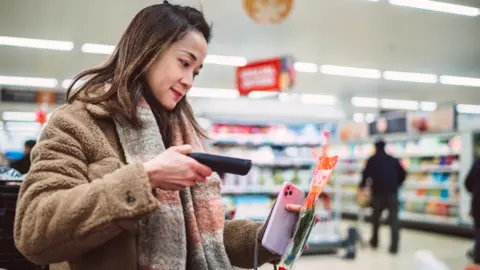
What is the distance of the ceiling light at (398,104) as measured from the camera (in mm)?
19188

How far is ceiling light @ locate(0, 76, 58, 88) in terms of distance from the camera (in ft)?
48.2

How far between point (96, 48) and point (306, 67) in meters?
5.97

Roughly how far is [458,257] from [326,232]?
2.04 m

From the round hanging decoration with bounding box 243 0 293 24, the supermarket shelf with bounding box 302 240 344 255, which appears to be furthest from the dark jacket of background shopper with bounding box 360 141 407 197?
the round hanging decoration with bounding box 243 0 293 24

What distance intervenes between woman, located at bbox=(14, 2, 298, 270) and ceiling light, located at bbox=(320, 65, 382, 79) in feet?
40.0

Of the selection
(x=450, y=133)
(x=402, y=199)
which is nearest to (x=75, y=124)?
(x=450, y=133)

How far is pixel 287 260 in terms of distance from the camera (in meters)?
1.19

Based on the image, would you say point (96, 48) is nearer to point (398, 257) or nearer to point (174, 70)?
point (398, 257)

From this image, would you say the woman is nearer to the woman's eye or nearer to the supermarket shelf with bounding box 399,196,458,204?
the woman's eye

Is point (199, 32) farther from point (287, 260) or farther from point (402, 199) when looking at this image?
point (402, 199)

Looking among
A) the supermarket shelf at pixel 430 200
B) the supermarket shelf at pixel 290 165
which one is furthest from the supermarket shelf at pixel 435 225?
the supermarket shelf at pixel 290 165

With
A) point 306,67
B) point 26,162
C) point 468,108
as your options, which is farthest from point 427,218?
point 468,108

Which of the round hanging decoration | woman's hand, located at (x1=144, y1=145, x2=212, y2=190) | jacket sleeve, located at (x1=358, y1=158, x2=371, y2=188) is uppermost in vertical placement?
the round hanging decoration

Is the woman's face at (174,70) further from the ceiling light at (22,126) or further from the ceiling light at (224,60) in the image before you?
the ceiling light at (22,126)
